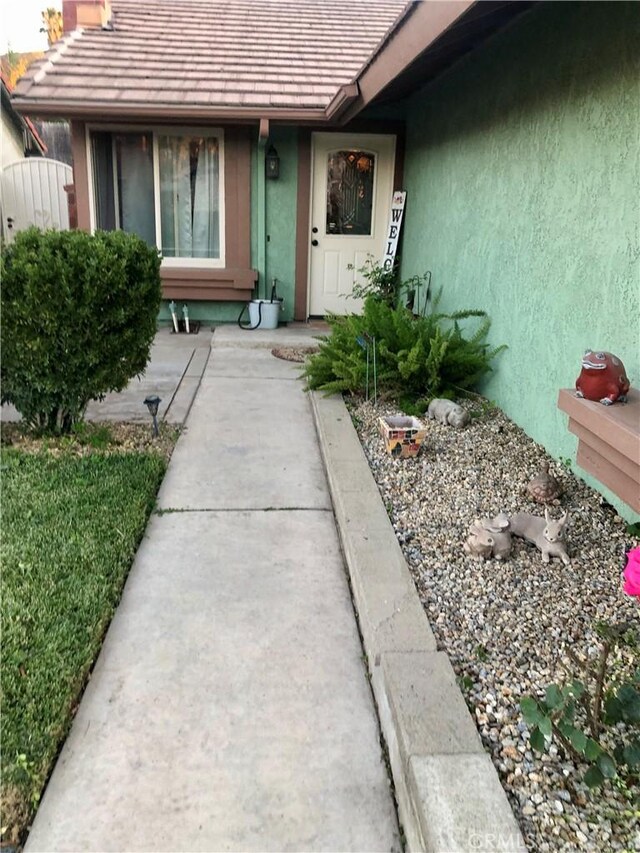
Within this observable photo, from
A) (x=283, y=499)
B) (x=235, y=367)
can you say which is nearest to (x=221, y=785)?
(x=283, y=499)

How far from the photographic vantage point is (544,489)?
135 inches

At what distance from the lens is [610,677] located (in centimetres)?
214

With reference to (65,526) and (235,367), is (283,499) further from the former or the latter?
(235,367)

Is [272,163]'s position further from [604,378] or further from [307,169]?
[604,378]

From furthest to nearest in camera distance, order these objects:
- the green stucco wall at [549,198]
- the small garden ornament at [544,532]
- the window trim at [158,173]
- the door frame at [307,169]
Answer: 1. the door frame at [307,169]
2. the window trim at [158,173]
3. the green stucco wall at [549,198]
4. the small garden ornament at [544,532]

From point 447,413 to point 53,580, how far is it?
296 centimetres

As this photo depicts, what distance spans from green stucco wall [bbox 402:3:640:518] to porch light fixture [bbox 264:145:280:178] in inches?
104

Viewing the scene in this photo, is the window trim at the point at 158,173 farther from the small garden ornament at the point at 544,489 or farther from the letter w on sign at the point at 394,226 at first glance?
the small garden ornament at the point at 544,489

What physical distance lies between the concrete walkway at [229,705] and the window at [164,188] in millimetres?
5728

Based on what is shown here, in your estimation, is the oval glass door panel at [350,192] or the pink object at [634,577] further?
the oval glass door panel at [350,192]

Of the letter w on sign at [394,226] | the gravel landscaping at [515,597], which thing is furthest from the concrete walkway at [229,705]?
the letter w on sign at [394,226]

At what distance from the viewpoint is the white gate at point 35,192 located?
1116 centimetres

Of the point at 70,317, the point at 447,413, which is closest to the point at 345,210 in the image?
the point at 447,413

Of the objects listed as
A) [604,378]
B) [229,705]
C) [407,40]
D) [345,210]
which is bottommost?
[229,705]
